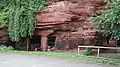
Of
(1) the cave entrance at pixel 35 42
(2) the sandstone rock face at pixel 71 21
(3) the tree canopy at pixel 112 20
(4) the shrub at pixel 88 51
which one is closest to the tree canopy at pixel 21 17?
(2) the sandstone rock face at pixel 71 21

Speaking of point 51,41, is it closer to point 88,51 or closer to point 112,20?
point 88,51

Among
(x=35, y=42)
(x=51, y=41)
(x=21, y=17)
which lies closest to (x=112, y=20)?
(x=51, y=41)

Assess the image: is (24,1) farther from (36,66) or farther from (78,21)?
(36,66)

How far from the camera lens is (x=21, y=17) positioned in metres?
20.8

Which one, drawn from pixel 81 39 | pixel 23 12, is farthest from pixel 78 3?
pixel 23 12

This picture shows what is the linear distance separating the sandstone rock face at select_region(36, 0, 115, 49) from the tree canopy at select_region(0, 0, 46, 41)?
0.66 metres

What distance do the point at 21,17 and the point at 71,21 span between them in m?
4.09

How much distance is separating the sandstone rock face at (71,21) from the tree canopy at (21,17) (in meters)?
0.66

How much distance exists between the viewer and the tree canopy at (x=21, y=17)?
67.8 feet

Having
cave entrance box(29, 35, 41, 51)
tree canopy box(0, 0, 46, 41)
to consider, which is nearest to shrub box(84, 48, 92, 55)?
tree canopy box(0, 0, 46, 41)

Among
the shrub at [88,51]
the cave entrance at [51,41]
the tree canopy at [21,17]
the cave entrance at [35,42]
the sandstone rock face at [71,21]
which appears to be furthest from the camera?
the cave entrance at [35,42]

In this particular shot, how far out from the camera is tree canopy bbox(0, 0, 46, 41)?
67.8ft

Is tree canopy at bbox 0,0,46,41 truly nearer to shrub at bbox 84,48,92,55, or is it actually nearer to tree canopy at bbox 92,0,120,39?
shrub at bbox 84,48,92,55

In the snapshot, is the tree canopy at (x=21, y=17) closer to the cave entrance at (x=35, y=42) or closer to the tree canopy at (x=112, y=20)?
the cave entrance at (x=35, y=42)
